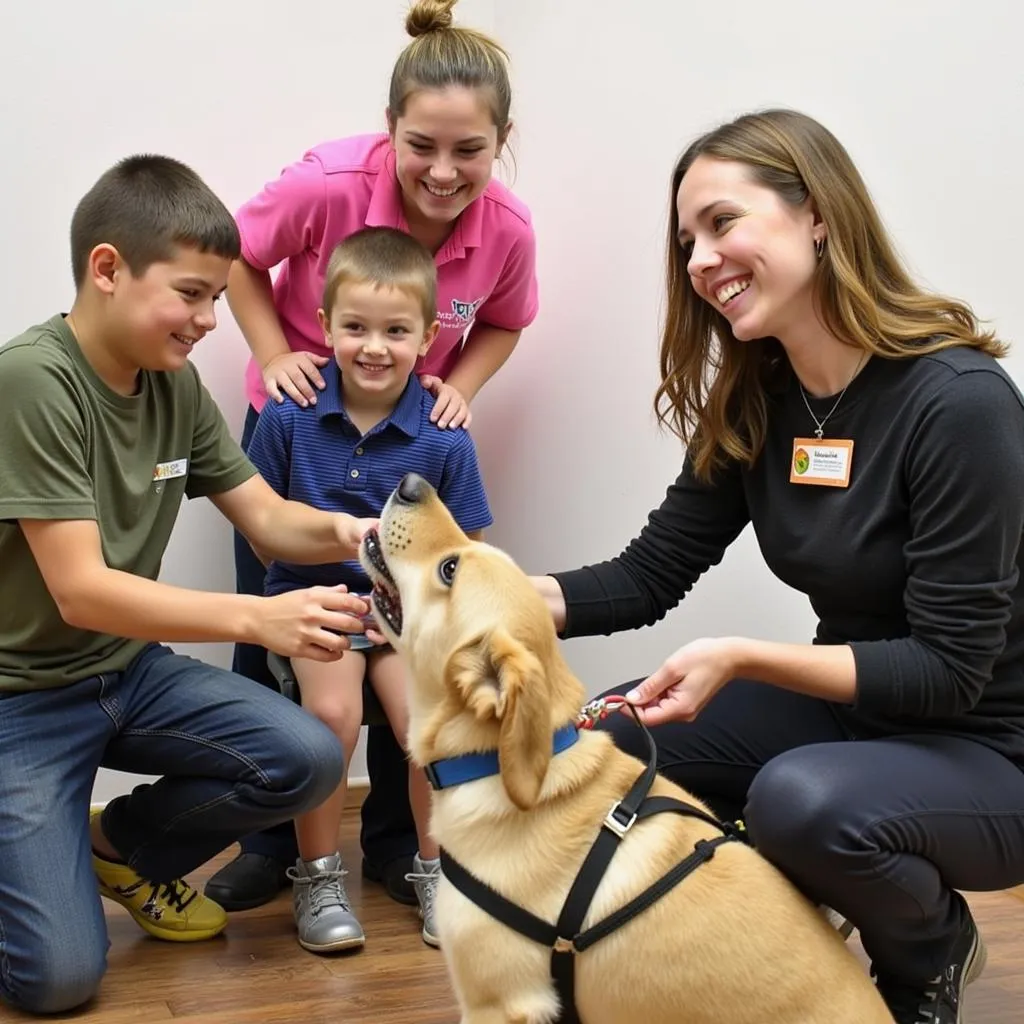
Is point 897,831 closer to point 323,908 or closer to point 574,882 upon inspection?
point 574,882

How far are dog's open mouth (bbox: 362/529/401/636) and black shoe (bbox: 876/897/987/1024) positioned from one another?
2.87ft

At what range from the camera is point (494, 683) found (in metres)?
1.54

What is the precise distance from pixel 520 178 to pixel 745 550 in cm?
128

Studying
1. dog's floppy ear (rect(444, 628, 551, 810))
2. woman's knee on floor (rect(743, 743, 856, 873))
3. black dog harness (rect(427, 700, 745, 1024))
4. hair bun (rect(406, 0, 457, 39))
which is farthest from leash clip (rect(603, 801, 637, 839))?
hair bun (rect(406, 0, 457, 39))

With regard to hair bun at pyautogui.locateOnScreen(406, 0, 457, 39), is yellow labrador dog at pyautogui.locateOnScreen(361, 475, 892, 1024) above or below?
below

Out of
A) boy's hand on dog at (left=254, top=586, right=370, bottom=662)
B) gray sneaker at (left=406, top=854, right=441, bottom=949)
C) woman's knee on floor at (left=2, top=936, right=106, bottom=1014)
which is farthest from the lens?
gray sneaker at (left=406, top=854, right=441, bottom=949)

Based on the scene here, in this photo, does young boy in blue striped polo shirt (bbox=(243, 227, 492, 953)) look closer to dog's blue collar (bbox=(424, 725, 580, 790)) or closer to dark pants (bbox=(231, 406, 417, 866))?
dark pants (bbox=(231, 406, 417, 866))

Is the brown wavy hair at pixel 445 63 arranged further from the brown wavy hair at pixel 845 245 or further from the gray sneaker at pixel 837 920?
the gray sneaker at pixel 837 920

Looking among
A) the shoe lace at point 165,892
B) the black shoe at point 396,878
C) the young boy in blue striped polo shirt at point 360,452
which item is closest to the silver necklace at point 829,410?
the young boy in blue striped polo shirt at point 360,452

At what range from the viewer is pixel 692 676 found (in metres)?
1.71

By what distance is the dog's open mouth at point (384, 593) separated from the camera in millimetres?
1739

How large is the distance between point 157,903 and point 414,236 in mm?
1390

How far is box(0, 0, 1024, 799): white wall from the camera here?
2338 millimetres

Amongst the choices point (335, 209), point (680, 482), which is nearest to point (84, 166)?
point (335, 209)
